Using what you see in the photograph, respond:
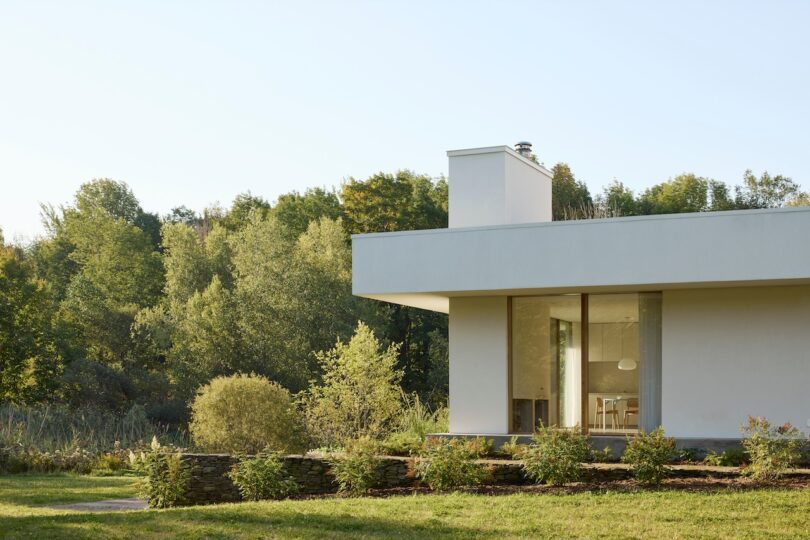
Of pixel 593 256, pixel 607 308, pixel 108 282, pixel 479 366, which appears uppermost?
pixel 108 282

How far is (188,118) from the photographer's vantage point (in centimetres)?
2842

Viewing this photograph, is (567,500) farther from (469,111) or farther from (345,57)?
(469,111)

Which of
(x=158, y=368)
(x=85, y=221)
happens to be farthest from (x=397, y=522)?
(x=85, y=221)

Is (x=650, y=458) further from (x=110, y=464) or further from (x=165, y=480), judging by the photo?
(x=110, y=464)

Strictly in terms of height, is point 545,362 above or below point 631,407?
above

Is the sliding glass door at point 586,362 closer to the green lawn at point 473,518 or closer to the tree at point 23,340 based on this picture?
the green lawn at point 473,518

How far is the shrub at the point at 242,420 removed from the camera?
16188 millimetres

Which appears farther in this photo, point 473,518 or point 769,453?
point 769,453

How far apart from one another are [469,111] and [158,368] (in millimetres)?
16066

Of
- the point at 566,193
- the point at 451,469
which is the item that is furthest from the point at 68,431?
the point at 566,193

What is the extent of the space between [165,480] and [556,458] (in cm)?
507

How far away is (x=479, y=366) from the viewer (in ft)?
49.2

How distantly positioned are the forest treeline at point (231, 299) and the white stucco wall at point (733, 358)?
17.2 meters

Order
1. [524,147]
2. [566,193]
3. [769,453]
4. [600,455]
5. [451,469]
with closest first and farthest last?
[769,453] → [451,469] → [600,455] → [524,147] → [566,193]
